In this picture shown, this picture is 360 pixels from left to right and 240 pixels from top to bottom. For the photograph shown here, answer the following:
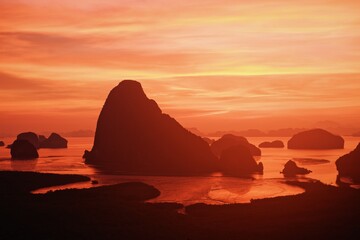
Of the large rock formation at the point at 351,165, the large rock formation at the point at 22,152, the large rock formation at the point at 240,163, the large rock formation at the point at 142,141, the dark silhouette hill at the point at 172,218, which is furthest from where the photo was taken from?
the large rock formation at the point at 22,152

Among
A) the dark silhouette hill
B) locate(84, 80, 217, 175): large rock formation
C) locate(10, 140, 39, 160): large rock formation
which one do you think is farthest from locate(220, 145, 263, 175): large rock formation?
locate(10, 140, 39, 160): large rock formation

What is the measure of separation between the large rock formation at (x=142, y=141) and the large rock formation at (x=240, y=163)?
4769 mm

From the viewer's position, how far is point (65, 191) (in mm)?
75438

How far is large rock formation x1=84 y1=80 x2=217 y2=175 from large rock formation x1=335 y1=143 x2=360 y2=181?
121 feet

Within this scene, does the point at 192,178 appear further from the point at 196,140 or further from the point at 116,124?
the point at 116,124

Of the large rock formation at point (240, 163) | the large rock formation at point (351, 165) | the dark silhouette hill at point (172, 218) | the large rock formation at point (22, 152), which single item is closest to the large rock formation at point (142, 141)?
the large rock formation at point (240, 163)

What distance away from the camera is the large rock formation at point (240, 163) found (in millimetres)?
125375

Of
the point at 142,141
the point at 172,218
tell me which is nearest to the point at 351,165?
the point at 172,218

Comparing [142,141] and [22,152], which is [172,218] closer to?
[142,141]

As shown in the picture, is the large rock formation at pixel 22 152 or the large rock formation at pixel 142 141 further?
the large rock formation at pixel 22 152

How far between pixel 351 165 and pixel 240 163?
31748 mm

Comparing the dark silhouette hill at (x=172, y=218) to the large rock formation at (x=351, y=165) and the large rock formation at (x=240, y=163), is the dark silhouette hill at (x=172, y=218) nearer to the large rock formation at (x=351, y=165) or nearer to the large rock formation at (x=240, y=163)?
the large rock formation at (x=351, y=165)

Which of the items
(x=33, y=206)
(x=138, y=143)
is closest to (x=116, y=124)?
(x=138, y=143)

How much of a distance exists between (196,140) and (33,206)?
8293 centimetres
